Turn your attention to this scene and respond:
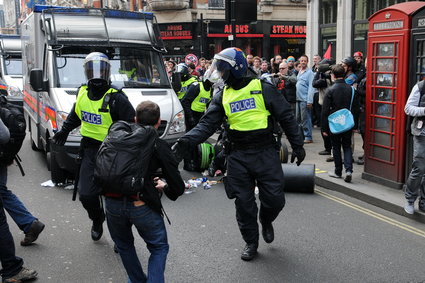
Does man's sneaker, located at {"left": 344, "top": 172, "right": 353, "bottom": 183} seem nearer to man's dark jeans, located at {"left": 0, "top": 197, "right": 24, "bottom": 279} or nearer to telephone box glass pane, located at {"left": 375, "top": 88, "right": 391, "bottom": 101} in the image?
telephone box glass pane, located at {"left": 375, "top": 88, "right": 391, "bottom": 101}

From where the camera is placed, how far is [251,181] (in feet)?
16.3

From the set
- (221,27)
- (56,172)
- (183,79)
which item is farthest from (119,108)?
(221,27)

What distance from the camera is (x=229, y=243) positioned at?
5.43m

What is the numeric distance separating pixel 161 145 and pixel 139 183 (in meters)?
0.30

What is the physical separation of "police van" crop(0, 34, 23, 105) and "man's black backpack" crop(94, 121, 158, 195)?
13.4 meters

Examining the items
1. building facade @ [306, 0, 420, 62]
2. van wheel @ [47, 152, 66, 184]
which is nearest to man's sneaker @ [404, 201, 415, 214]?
van wheel @ [47, 152, 66, 184]

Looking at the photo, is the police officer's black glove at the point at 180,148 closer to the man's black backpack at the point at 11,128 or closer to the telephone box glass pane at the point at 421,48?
the man's black backpack at the point at 11,128

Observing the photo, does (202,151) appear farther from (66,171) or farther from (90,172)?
(90,172)

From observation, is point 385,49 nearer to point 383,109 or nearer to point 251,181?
point 383,109

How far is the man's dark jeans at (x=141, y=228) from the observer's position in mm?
3617

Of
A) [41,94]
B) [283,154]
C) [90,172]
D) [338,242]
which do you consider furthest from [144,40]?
[338,242]

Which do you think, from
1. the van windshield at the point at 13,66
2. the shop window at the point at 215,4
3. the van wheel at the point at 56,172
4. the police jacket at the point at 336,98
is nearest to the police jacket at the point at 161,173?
the van wheel at the point at 56,172

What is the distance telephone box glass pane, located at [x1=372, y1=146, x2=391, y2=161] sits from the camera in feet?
24.6

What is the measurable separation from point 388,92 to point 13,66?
43.1 ft
